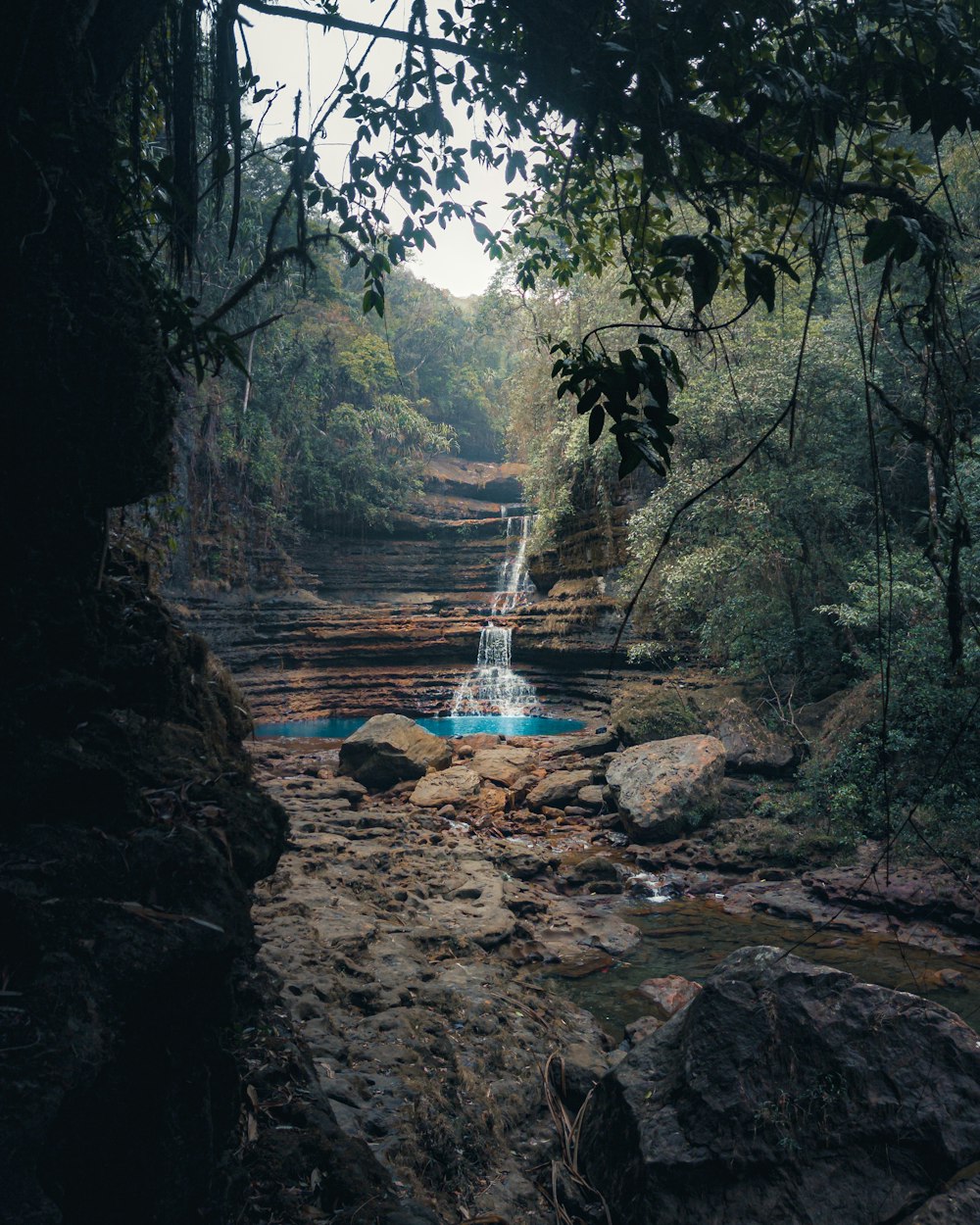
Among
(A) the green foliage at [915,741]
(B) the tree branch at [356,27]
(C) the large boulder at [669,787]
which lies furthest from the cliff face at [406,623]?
(B) the tree branch at [356,27]

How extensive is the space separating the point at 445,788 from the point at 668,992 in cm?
568

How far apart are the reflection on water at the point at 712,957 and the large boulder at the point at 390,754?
16.3 ft

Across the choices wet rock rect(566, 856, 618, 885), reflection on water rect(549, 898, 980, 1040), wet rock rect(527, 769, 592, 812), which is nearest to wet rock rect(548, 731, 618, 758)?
wet rock rect(527, 769, 592, 812)

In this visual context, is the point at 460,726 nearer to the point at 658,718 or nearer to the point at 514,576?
the point at 514,576

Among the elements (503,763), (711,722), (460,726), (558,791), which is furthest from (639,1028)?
(460,726)

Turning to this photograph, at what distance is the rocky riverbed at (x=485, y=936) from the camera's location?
3.46m

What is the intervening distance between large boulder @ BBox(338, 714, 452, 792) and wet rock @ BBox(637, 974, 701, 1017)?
6.31 meters

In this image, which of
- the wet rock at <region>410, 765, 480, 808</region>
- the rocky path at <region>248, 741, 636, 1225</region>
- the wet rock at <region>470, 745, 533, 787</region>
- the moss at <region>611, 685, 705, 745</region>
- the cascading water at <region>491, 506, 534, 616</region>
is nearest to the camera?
the rocky path at <region>248, 741, 636, 1225</region>

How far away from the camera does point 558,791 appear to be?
10828 mm

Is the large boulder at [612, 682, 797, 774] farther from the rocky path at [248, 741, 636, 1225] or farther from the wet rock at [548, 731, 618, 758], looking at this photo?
the rocky path at [248, 741, 636, 1225]

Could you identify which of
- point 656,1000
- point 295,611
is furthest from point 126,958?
point 295,611

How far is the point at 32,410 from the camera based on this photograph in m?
2.39

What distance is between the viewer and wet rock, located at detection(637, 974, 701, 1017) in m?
5.58

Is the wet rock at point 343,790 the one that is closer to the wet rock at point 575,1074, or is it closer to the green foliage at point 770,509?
the green foliage at point 770,509
